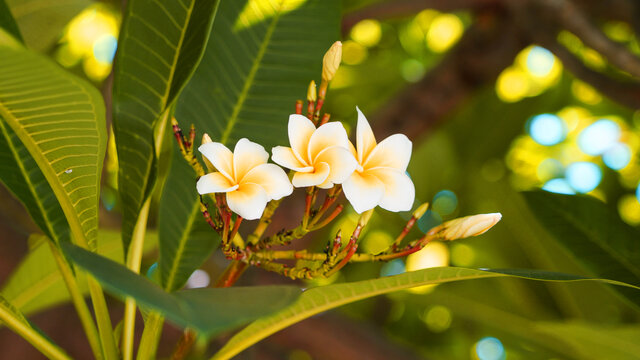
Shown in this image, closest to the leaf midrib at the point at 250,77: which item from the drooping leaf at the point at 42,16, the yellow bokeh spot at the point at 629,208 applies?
the drooping leaf at the point at 42,16

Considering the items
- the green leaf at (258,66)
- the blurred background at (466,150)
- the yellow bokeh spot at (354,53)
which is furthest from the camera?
the yellow bokeh spot at (354,53)

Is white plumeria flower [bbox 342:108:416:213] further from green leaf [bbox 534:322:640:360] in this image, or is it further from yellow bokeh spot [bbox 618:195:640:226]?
yellow bokeh spot [bbox 618:195:640:226]

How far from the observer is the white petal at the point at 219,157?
42cm

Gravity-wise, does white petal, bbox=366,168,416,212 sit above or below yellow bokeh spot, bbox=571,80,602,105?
below

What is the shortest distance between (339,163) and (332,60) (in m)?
0.11

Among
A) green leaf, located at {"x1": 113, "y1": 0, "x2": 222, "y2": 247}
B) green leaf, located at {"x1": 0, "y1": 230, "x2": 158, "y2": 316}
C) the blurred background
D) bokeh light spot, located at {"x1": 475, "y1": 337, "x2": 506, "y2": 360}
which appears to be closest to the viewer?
green leaf, located at {"x1": 113, "y1": 0, "x2": 222, "y2": 247}

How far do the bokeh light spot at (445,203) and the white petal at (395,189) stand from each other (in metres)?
1.31

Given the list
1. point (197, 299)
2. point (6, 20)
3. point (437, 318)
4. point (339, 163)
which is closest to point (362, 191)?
point (339, 163)

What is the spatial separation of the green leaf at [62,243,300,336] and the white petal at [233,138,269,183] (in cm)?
10

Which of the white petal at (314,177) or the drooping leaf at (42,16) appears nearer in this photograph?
the white petal at (314,177)

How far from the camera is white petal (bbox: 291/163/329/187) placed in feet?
1.34

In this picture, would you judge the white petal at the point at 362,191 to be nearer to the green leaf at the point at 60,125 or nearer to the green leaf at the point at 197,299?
the green leaf at the point at 197,299

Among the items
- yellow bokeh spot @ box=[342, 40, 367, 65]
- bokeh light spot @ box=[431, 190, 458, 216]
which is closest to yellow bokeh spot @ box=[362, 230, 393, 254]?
bokeh light spot @ box=[431, 190, 458, 216]

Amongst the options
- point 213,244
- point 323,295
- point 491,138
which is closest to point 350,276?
point 491,138
